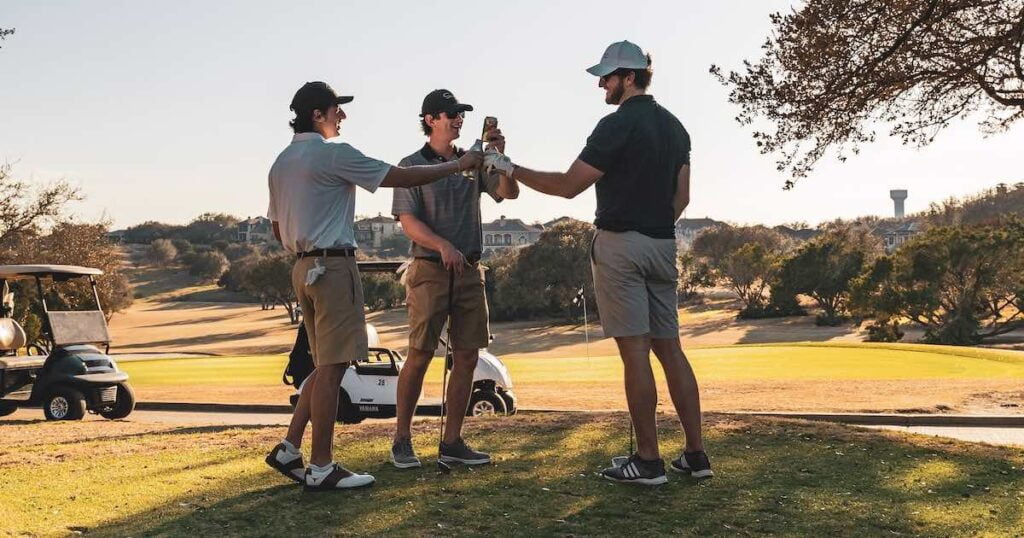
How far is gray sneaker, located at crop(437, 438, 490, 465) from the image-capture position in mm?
6242

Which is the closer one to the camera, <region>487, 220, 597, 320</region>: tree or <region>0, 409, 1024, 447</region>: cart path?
<region>0, 409, 1024, 447</region>: cart path

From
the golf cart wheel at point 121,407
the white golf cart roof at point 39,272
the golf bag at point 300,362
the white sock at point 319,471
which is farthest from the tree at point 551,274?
the white sock at point 319,471

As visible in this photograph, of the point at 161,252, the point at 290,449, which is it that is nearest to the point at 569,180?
the point at 290,449

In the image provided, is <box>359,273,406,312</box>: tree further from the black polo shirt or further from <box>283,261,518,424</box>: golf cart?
the black polo shirt

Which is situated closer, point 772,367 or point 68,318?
point 68,318

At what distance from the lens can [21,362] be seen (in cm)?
1530

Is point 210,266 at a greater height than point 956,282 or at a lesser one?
greater

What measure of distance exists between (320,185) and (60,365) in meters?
11.3

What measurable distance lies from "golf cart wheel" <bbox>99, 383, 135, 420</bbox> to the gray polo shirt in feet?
37.6

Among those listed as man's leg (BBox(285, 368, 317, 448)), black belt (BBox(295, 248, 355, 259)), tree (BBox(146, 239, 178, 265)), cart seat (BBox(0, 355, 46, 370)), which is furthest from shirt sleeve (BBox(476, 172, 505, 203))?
tree (BBox(146, 239, 178, 265))

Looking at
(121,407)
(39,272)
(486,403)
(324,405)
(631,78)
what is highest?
(631,78)

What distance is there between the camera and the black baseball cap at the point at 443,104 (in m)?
Result: 6.35

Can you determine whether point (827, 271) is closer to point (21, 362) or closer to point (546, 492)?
point (21, 362)

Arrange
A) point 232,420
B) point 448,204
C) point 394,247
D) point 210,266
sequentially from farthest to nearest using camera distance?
point 394,247 < point 210,266 < point 232,420 < point 448,204
